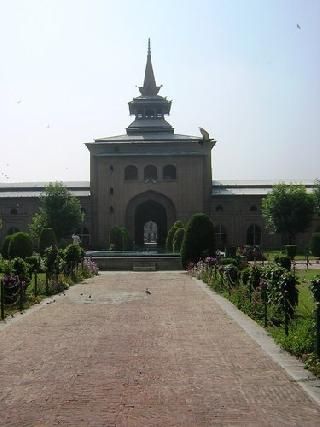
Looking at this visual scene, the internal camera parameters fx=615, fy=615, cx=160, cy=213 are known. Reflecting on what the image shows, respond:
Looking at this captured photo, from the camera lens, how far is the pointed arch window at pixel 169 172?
53.0 m

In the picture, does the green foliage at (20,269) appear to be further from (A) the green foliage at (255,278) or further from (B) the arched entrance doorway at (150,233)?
(B) the arched entrance doorway at (150,233)

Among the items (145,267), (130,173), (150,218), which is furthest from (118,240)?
(145,267)

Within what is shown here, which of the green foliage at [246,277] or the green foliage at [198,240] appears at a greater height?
the green foliage at [198,240]

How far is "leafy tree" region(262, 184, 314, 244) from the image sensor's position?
157ft

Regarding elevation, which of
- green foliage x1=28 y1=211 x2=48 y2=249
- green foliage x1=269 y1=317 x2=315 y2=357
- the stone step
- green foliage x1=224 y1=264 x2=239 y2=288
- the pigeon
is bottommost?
the stone step

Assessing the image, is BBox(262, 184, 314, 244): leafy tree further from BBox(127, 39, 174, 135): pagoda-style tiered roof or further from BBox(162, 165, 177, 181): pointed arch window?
BBox(127, 39, 174, 135): pagoda-style tiered roof

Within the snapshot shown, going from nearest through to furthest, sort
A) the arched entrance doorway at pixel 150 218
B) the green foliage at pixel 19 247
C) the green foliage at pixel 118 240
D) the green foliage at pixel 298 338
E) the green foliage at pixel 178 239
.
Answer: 1. the green foliage at pixel 298 338
2. the green foliage at pixel 19 247
3. the green foliage at pixel 178 239
4. the green foliage at pixel 118 240
5. the arched entrance doorway at pixel 150 218

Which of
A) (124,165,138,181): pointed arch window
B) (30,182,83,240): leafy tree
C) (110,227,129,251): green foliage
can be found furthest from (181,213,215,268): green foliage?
(124,165,138,181): pointed arch window

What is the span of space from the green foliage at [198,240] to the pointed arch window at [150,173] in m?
23.7

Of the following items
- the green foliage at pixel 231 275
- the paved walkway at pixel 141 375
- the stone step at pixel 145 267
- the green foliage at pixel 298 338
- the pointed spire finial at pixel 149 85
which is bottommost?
the stone step at pixel 145 267

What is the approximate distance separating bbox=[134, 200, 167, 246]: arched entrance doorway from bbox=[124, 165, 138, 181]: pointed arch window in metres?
2.53

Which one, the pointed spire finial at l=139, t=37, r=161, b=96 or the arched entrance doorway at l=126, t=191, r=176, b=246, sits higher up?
the pointed spire finial at l=139, t=37, r=161, b=96

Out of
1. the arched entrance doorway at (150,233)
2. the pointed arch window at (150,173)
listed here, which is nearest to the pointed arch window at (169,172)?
the pointed arch window at (150,173)

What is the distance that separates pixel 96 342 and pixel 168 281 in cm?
1414
